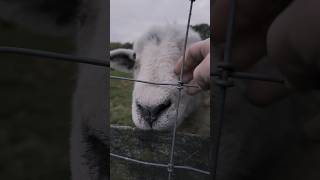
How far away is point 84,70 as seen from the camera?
68 centimetres

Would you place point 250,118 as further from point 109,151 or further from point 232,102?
point 109,151

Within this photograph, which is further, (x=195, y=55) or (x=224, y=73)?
(x=195, y=55)

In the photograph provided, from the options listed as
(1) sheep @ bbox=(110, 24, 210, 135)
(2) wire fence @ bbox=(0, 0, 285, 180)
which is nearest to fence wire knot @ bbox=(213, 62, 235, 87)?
(2) wire fence @ bbox=(0, 0, 285, 180)

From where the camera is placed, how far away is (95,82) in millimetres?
688

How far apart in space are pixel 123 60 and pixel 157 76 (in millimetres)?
72

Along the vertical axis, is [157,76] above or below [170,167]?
above

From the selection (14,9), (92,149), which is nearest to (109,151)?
(92,149)

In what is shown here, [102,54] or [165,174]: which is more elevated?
[102,54]

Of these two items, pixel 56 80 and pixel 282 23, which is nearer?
pixel 282 23

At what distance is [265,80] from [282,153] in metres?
0.13

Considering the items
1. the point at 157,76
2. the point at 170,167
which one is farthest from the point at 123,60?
the point at 170,167

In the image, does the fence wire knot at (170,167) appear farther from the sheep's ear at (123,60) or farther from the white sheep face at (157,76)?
the sheep's ear at (123,60)

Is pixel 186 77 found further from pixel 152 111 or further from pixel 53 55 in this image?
pixel 53 55

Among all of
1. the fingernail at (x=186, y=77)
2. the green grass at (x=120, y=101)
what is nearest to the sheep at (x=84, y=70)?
the green grass at (x=120, y=101)
